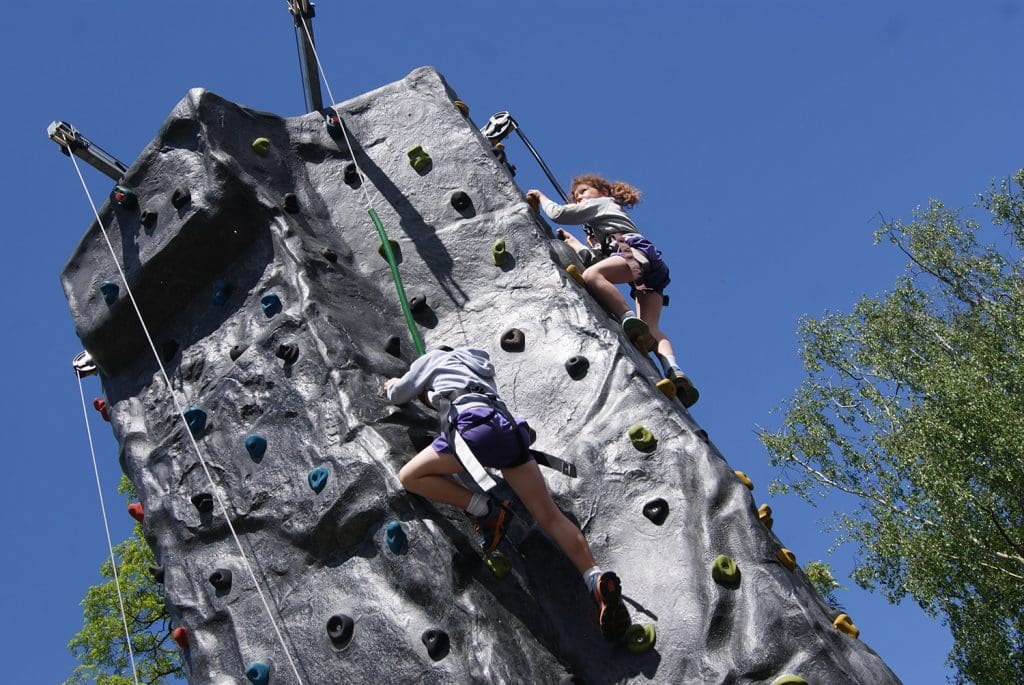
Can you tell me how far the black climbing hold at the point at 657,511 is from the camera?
5.30 metres

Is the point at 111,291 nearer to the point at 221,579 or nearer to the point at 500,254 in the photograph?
the point at 221,579

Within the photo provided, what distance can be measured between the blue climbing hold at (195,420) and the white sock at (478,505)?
1.84 m

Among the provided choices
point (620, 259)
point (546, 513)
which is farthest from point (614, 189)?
point (546, 513)

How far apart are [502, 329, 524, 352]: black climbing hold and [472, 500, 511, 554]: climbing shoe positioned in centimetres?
127

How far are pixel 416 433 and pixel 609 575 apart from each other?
4.36ft

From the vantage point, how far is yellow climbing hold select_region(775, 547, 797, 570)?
5162mm

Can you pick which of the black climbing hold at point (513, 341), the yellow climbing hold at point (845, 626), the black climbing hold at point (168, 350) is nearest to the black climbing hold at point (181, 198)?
the black climbing hold at point (168, 350)

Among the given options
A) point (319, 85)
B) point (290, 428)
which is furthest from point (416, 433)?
point (319, 85)

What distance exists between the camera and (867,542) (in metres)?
13.4

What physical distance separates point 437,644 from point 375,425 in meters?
1.19

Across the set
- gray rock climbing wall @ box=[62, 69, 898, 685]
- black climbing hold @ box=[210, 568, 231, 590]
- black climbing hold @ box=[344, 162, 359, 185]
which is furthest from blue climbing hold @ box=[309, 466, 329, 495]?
black climbing hold @ box=[344, 162, 359, 185]

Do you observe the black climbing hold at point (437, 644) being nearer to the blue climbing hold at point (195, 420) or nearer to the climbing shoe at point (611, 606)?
the climbing shoe at point (611, 606)

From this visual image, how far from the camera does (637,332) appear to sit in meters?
6.42

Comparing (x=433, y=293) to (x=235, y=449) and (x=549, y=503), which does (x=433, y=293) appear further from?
(x=549, y=503)
